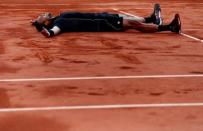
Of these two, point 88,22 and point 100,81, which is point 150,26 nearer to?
point 88,22

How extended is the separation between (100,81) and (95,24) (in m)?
3.85

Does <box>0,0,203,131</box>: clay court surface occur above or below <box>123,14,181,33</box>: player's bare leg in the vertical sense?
below

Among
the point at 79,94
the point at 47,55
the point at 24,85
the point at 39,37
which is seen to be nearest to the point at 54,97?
the point at 79,94

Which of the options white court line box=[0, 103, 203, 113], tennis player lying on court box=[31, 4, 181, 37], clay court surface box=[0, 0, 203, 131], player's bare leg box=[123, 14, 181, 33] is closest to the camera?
clay court surface box=[0, 0, 203, 131]

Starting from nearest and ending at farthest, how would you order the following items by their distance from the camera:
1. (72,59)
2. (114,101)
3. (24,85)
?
(114,101) < (24,85) < (72,59)

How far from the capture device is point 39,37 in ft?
30.3

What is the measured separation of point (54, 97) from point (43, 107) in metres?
0.36

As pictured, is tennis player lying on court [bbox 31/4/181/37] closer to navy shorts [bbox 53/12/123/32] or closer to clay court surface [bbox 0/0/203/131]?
navy shorts [bbox 53/12/123/32]

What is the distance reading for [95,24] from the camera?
31.5 feet

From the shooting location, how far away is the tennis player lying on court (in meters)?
9.34

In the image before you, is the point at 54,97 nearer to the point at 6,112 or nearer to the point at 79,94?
the point at 79,94

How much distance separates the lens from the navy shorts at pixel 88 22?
934cm

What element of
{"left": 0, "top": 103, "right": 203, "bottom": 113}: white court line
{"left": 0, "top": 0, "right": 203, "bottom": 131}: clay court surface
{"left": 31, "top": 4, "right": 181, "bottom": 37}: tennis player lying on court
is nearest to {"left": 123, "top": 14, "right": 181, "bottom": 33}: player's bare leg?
{"left": 31, "top": 4, "right": 181, "bottom": 37}: tennis player lying on court

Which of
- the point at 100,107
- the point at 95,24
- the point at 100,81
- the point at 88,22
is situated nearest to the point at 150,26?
the point at 95,24
